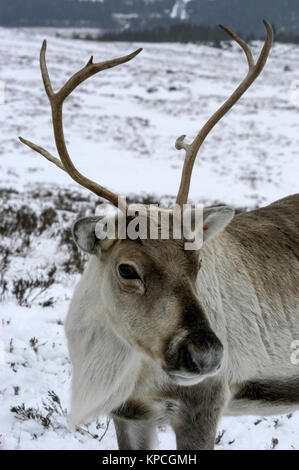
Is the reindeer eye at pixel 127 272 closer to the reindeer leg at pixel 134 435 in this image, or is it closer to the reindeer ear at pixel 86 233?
the reindeer ear at pixel 86 233

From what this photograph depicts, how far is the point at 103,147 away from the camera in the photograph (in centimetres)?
2175

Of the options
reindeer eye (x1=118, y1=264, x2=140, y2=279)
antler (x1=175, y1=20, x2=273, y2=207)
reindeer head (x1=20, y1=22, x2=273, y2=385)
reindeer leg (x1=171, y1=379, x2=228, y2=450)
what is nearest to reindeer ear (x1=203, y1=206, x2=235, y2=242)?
reindeer head (x1=20, y1=22, x2=273, y2=385)

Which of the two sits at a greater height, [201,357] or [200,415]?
[201,357]

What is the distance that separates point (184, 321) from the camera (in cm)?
199

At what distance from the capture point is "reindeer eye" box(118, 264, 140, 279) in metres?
2.16

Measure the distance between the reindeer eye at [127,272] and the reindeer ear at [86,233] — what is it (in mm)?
239

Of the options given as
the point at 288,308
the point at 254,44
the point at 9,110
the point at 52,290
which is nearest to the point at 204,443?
the point at 288,308

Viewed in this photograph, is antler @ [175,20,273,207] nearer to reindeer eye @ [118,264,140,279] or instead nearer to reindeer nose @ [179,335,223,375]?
reindeer eye @ [118,264,140,279]

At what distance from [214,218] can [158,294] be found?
57cm

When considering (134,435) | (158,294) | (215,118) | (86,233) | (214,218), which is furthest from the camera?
(134,435)

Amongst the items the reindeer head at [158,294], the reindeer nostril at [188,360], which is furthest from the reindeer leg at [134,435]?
the reindeer nostril at [188,360]

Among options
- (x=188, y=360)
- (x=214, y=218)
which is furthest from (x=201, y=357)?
(x=214, y=218)

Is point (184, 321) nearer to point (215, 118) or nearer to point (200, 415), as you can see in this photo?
point (200, 415)

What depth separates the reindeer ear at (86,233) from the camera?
2.22 m
